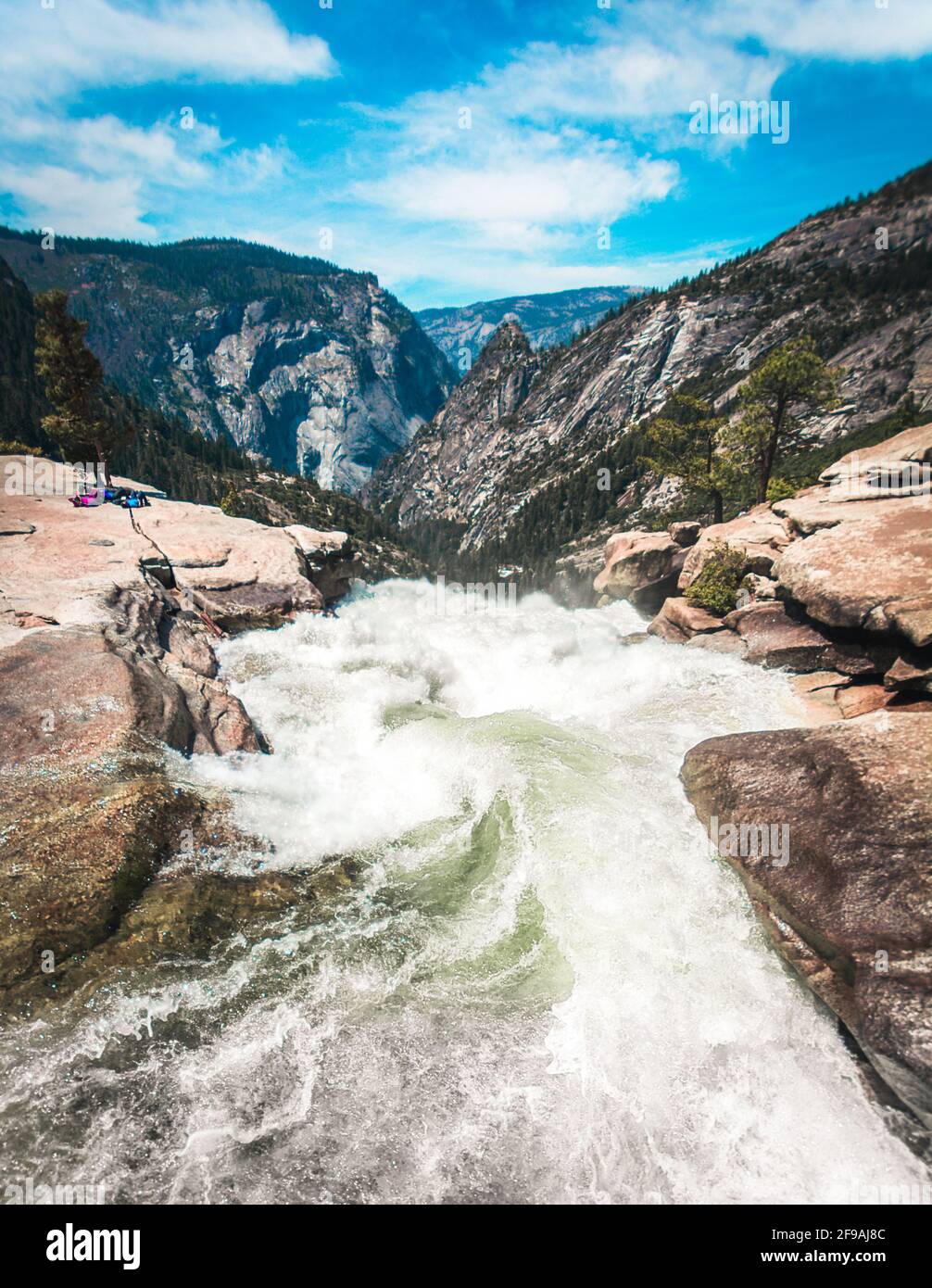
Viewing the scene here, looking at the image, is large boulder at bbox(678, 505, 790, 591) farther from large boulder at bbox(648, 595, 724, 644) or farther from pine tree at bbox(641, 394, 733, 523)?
pine tree at bbox(641, 394, 733, 523)

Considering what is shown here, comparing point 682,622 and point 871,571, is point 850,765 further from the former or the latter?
point 682,622

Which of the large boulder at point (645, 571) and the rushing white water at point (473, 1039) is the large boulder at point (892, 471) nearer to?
the large boulder at point (645, 571)

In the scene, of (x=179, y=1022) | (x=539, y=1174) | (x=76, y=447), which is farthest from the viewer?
(x=76, y=447)

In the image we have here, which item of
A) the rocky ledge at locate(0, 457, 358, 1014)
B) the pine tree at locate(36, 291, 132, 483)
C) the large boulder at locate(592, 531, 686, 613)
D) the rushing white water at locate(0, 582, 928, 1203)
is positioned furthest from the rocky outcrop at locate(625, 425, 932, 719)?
the pine tree at locate(36, 291, 132, 483)

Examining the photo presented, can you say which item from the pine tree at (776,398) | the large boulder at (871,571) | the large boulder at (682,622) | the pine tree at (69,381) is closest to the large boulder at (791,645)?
the large boulder at (871,571)
